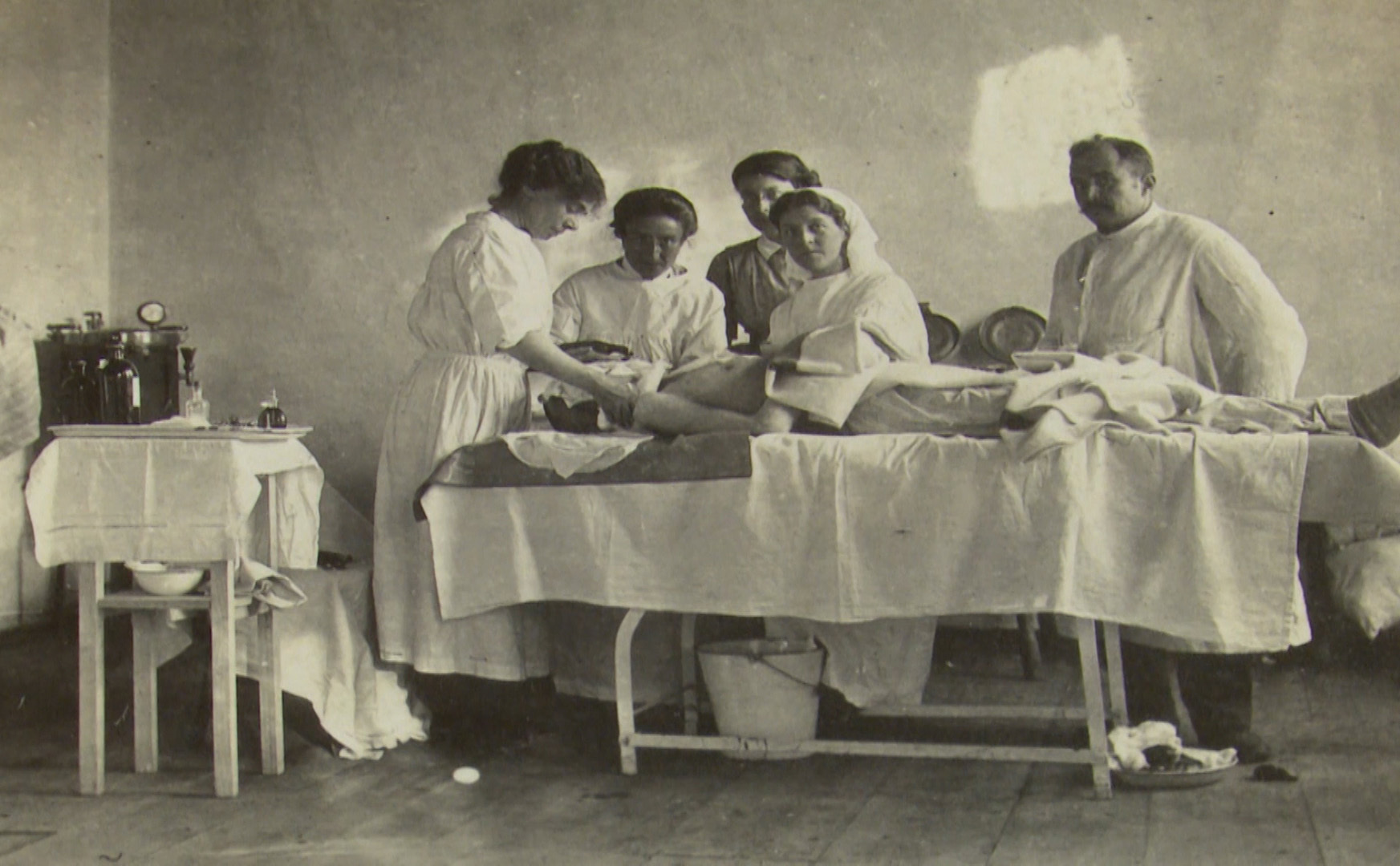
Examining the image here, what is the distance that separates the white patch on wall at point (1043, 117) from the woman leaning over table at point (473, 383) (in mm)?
2262

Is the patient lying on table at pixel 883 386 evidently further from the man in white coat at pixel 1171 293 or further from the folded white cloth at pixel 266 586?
the folded white cloth at pixel 266 586

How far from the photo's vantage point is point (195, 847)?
2.64 meters

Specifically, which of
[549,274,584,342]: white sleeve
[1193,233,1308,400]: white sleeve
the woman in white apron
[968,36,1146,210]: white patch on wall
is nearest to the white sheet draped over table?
[549,274,584,342]: white sleeve

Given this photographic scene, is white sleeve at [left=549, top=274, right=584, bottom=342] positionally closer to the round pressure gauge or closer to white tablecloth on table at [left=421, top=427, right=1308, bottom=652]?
white tablecloth on table at [left=421, top=427, right=1308, bottom=652]

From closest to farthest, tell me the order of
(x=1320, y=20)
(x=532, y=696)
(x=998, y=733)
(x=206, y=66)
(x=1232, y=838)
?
(x=1232, y=838)
(x=998, y=733)
(x=532, y=696)
(x=1320, y=20)
(x=206, y=66)

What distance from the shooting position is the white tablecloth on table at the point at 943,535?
Answer: 2.75 metres

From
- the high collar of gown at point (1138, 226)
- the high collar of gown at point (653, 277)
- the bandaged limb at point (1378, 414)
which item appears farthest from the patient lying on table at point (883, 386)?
the high collar of gown at point (653, 277)

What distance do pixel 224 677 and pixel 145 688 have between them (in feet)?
1.16

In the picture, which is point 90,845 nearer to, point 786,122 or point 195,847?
point 195,847

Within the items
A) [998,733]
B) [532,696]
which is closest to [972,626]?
[998,733]

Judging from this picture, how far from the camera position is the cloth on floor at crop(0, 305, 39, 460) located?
13.7ft

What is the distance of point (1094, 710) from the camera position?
286 cm

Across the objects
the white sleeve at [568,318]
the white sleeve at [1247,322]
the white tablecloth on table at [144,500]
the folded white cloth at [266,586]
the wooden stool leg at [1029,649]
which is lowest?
the wooden stool leg at [1029,649]

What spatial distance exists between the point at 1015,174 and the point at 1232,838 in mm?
3266
